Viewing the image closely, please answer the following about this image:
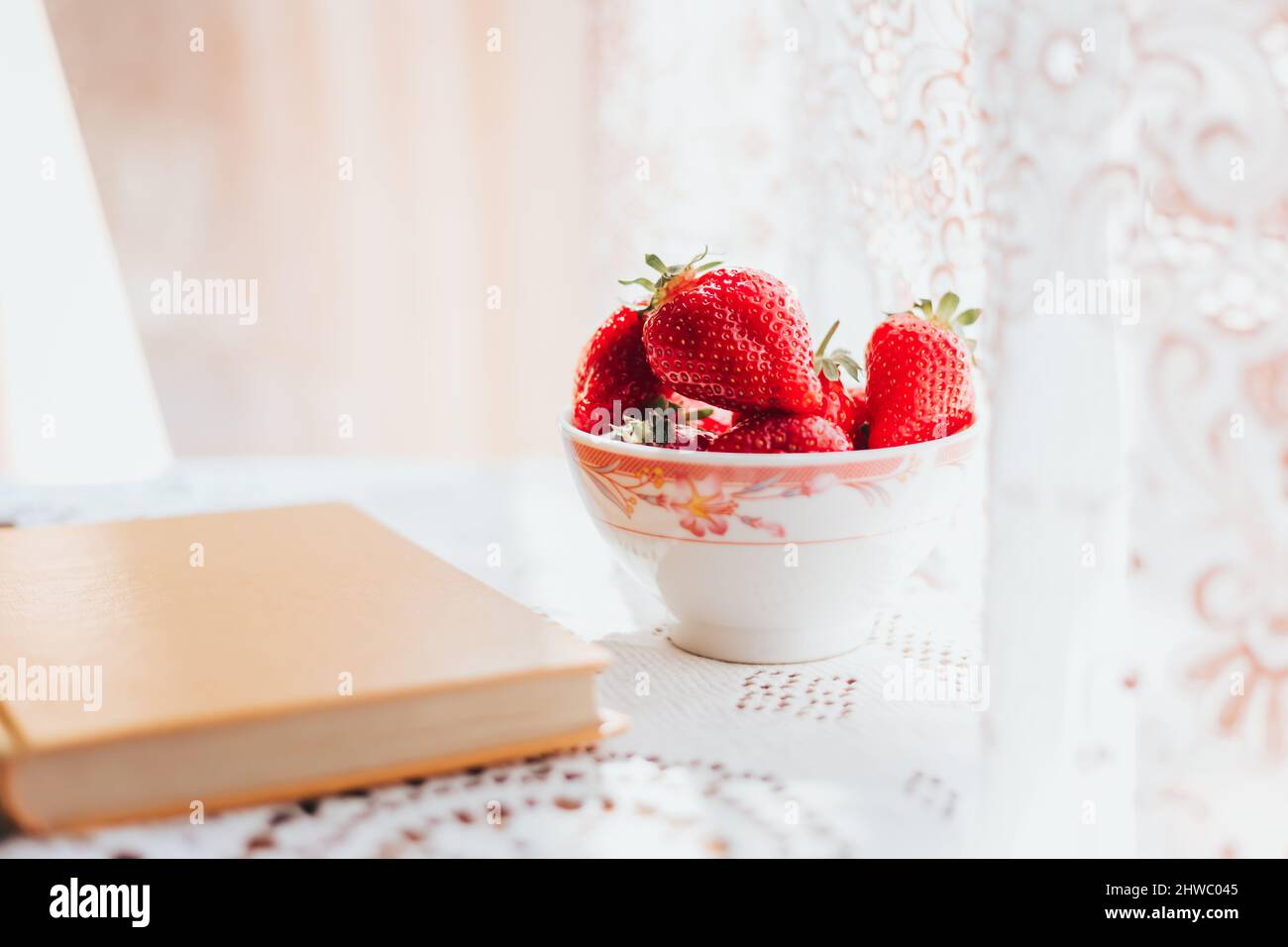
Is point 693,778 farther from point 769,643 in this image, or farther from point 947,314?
point 947,314

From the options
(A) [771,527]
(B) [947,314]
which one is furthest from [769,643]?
(B) [947,314]

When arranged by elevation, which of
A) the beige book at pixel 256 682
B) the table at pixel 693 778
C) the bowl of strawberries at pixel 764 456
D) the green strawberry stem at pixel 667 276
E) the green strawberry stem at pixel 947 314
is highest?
the green strawberry stem at pixel 667 276

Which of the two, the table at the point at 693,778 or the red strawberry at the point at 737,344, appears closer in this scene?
the table at the point at 693,778

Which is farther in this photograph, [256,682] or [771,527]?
Result: [771,527]

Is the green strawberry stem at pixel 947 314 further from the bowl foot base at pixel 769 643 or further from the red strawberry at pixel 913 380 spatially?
the bowl foot base at pixel 769 643

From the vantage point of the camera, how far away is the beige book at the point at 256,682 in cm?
43

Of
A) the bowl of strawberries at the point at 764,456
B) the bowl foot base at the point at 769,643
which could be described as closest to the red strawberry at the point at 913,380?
the bowl of strawberries at the point at 764,456

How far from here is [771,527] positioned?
0.57 meters

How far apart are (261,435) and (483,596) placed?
1.54 meters

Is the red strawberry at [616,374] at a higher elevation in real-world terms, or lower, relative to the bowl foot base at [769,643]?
higher

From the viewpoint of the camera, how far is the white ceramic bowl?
56 centimetres

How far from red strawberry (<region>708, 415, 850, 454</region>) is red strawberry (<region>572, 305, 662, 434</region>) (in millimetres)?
58

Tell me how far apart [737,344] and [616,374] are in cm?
8

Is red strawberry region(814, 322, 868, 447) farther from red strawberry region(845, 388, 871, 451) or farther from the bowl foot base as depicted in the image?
the bowl foot base
